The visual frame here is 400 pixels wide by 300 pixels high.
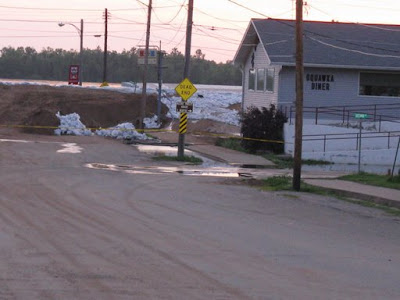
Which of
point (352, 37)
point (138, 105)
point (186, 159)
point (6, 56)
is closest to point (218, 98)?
point (138, 105)

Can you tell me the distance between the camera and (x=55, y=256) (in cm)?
988

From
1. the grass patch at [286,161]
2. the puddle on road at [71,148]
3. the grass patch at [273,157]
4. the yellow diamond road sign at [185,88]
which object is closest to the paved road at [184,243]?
the yellow diamond road sign at [185,88]

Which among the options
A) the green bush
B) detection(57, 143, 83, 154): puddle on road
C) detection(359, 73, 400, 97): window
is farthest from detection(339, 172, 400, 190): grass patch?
detection(359, 73, 400, 97): window

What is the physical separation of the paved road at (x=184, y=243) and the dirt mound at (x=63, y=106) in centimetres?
2459

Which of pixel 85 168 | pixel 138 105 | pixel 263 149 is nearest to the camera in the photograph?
pixel 85 168

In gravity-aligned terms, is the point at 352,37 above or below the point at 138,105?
above

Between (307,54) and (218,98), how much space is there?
86.5 feet

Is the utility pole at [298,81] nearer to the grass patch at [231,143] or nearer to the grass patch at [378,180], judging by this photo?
the grass patch at [378,180]

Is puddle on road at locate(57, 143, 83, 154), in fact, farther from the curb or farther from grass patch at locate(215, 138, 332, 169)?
the curb

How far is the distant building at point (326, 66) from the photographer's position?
38375 mm

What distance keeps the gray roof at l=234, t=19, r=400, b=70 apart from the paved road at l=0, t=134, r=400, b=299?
62.3 ft

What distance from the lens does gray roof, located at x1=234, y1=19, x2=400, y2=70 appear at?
3828cm

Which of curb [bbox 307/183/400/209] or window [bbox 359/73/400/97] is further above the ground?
window [bbox 359/73/400/97]

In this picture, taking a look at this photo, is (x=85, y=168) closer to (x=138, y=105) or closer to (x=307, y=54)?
(x=307, y=54)
